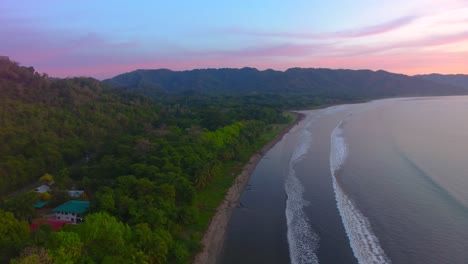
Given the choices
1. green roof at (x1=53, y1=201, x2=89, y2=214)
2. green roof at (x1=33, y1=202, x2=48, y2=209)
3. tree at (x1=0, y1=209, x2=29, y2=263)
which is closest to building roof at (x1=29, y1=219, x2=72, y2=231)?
green roof at (x1=53, y1=201, x2=89, y2=214)

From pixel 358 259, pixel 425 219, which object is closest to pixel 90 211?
pixel 358 259

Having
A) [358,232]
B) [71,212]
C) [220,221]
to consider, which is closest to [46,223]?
[71,212]

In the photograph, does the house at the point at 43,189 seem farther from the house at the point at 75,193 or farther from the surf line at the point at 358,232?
the surf line at the point at 358,232

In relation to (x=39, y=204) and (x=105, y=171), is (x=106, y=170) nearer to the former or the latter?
(x=105, y=171)

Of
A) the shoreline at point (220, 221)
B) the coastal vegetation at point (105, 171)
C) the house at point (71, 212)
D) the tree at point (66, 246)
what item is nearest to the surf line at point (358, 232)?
the shoreline at point (220, 221)

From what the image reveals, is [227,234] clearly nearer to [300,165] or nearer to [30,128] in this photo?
[300,165]

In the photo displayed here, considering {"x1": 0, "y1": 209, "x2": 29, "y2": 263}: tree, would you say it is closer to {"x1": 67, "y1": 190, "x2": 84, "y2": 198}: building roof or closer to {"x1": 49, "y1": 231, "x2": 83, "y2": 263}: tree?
{"x1": 49, "y1": 231, "x2": 83, "y2": 263}: tree

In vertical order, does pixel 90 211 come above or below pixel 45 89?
below
